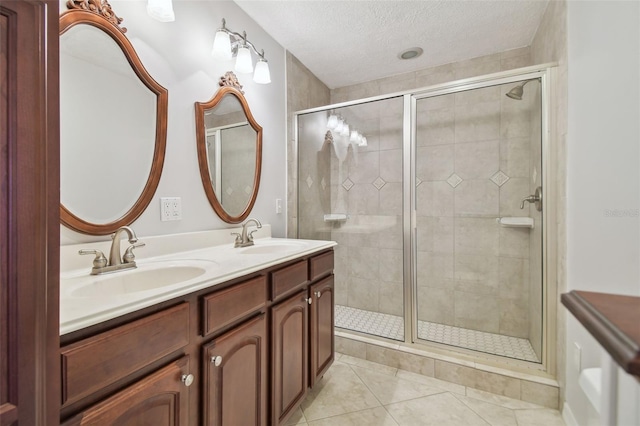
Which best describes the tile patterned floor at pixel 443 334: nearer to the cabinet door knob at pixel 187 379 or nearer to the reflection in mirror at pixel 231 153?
the reflection in mirror at pixel 231 153

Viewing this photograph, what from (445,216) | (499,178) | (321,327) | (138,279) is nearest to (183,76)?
(138,279)

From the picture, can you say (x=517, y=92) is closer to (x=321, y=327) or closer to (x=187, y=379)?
(x=321, y=327)

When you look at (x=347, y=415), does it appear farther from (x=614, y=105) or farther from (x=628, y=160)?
(x=614, y=105)

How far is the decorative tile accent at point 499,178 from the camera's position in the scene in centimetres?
224

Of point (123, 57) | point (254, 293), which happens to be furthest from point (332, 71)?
point (254, 293)

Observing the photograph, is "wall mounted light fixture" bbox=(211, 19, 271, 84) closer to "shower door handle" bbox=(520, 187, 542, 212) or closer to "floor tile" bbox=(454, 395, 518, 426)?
"shower door handle" bbox=(520, 187, 542, 212)

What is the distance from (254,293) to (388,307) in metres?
1.83

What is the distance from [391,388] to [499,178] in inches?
68.1

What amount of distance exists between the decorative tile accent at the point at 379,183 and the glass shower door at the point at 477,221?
353 mm

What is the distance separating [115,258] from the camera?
110 cm

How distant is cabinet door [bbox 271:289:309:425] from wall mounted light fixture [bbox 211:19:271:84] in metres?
1.37

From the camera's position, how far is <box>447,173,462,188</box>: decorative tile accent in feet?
7.97

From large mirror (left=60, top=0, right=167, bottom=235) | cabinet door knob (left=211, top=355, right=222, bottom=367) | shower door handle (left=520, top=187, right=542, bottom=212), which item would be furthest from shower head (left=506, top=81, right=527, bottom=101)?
cabinet door knob (left=211, top=355, right=222, bottom=367)

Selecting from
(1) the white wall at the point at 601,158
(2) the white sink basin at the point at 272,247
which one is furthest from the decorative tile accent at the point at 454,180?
(2) the white sink basin at the point at 272,247
